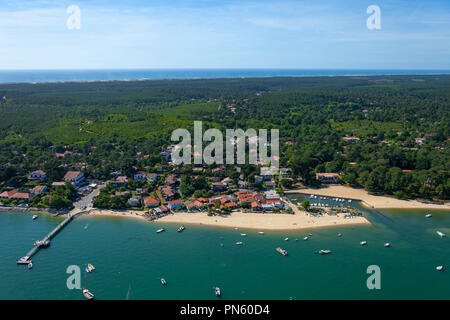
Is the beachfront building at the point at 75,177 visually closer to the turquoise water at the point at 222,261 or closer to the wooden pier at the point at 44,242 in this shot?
the turquoise water at the point at 222,261

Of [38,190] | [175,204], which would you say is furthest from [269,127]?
[38,190]

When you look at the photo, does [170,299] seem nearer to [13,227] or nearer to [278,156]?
[13,227]

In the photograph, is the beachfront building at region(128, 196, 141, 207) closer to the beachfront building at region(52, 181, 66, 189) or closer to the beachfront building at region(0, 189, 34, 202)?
the beachfront building at region(52, 181, 66, 189)

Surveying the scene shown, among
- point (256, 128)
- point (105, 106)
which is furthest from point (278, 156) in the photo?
point (105, 106)

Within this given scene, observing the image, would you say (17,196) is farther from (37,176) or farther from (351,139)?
(351,139)

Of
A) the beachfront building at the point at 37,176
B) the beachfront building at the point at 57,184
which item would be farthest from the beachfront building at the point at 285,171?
the beachfront building at the point at 37,176
